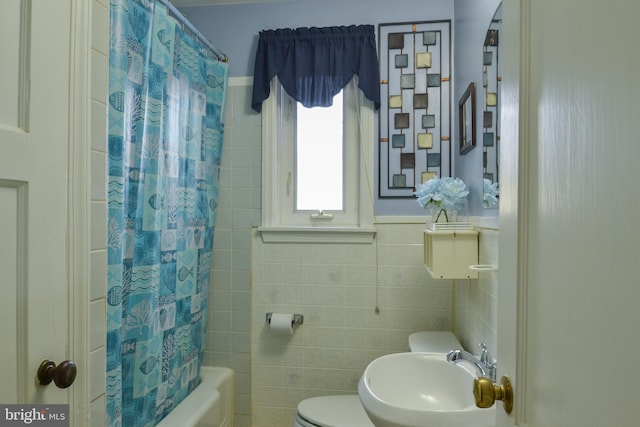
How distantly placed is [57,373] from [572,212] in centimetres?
93

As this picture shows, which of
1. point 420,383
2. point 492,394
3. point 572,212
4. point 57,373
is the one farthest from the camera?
point 420,383

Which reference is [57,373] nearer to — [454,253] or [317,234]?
[454,253]

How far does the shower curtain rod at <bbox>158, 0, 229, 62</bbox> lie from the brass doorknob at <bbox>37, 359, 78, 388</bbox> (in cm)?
135

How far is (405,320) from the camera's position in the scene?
207 cm

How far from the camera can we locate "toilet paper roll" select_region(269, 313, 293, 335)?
6.72ft

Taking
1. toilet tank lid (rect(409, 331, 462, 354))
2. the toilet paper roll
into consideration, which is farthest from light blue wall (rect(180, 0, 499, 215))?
the toilet paper roll

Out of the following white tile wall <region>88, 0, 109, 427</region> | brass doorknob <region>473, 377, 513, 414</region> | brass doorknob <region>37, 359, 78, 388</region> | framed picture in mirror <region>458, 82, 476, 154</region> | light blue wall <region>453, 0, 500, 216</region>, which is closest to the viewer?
brass doorknob <region>473, 377, 513, 414</region>

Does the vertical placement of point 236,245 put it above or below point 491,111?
below

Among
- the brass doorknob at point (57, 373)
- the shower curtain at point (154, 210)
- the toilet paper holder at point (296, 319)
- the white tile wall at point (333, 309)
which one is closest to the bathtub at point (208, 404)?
the shower curtain at point (154, 210)

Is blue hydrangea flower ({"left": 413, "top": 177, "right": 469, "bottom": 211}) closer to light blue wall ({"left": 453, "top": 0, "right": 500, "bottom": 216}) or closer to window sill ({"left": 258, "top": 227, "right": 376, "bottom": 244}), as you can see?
light blue wall ({"left": 453, "top": 0, "right": 500, "bottom": 216})

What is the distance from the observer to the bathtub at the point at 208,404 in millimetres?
1645

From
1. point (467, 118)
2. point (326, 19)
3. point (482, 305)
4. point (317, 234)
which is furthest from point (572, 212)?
point (326, 19)

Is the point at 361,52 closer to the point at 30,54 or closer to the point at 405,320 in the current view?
the point at 405,320

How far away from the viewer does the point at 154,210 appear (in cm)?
152
